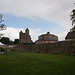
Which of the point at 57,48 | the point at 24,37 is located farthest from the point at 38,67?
the point at 24,37

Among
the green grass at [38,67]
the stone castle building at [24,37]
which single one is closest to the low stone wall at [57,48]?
the green grass at [38,67]

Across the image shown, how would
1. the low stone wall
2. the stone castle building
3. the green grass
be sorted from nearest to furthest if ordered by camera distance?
the green grass, the low stone wall, the stone castle building

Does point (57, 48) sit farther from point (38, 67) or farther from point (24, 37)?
point (24, 37)

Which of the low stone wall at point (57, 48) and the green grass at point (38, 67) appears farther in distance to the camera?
the low stone wall at point (57, 48)

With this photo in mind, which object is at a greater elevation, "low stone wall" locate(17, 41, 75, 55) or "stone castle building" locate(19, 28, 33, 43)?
"stone castle building" locate(19, 28, 33, 43)

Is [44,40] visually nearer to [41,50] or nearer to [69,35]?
[69,35]

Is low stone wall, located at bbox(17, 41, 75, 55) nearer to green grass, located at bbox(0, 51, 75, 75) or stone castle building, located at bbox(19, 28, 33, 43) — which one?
green grass, located at bbox(0, 51, 75, 75)

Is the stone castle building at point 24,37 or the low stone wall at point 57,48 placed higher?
the stone castle building at point 24,37

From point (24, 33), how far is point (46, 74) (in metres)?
75.3

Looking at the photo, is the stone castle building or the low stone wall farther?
the stone castle building

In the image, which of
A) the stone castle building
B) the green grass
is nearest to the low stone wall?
the green grass

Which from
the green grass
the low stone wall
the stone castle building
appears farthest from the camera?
the stone castle building

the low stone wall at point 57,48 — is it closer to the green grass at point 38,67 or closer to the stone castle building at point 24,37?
the green grass at point 38,67

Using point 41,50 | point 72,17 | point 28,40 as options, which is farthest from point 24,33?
point 72,17
